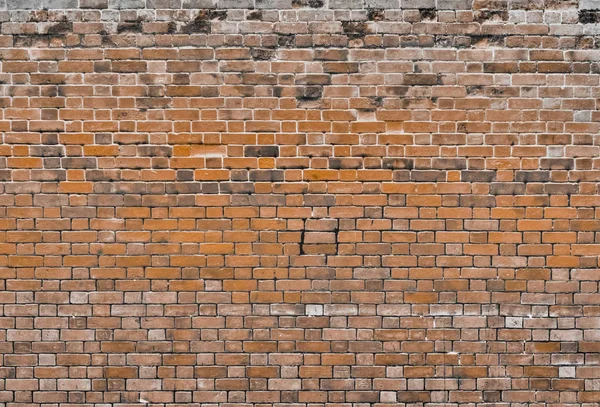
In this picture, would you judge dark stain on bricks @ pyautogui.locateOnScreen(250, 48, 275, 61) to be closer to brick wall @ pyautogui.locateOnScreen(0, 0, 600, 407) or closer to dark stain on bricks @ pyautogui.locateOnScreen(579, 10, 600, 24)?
brick wall @ pyautogui.locateOnScreen(0, 0, 600, 407)

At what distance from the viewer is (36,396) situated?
155 inches

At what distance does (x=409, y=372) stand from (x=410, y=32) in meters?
2.41

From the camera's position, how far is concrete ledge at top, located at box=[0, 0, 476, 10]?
388cm

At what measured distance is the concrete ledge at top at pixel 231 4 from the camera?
3881mm

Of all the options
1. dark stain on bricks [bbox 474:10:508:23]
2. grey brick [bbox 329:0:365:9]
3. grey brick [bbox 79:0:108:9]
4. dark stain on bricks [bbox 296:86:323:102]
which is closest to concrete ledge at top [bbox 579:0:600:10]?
dark stain on bricks [bbox 474:10:508:23]

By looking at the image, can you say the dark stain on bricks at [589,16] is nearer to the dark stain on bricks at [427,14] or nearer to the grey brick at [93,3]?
the dark stain on bricks at [427,14]

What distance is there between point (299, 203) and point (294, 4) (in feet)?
4.59

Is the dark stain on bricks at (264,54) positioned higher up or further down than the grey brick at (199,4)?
further down

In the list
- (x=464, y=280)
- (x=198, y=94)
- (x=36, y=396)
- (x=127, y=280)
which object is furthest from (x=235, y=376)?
(x=198, y=94)

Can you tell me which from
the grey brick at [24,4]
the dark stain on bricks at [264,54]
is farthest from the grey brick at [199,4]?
the grey brick at [24,4]

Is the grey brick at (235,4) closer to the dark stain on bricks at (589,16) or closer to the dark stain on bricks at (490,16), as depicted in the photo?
the dark stain on bricks at (490,16)

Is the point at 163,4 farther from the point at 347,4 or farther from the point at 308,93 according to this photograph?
the point at 347,4

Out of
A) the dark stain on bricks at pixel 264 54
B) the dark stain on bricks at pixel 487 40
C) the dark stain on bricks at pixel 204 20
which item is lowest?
the dark stain on bricks at pixel 264 54

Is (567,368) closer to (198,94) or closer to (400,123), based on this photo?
(400,123)
